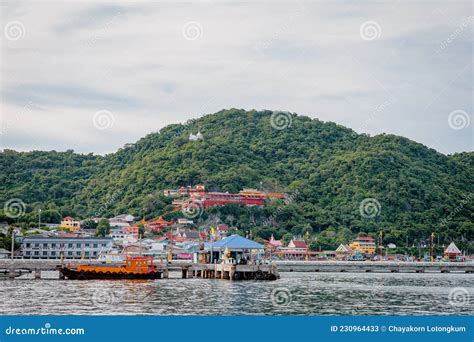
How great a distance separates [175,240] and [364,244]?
29939 mm

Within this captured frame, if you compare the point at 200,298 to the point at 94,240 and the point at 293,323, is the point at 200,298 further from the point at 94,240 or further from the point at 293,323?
the point at 94,240

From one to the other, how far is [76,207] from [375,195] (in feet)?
175

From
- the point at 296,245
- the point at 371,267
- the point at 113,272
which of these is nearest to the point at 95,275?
the point at 113,272

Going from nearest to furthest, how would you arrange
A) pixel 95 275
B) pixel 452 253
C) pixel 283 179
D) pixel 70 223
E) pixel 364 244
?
pixel 95 275 < pixel 452 253 < pixel 70 223 < pixel 364 244 < pixel 283 179

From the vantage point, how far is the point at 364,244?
121 m

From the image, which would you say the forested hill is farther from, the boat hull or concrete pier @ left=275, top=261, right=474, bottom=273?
the boat hull

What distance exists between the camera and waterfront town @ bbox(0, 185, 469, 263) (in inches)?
3750

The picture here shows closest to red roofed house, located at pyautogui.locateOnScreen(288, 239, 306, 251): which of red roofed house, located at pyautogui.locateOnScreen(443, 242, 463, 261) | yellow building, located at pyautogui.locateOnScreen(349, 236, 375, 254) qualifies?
yellow building, located at pyautogui.locateOnScreen(349, 236, 375, 254)

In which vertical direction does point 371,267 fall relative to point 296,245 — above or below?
below

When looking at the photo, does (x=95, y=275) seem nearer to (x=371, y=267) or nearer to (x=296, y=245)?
(x=371, y=267)

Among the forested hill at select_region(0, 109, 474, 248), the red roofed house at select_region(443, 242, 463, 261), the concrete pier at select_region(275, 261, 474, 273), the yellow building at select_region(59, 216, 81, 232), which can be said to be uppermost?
the forested hill at select_region(0, 109, 474, 248)

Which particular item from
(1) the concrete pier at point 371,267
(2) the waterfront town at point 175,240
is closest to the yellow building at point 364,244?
(2) the waterfront town at point 175,240

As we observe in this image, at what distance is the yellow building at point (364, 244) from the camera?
119719 mm

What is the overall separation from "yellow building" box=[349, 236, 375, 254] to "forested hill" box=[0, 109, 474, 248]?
3.27m
